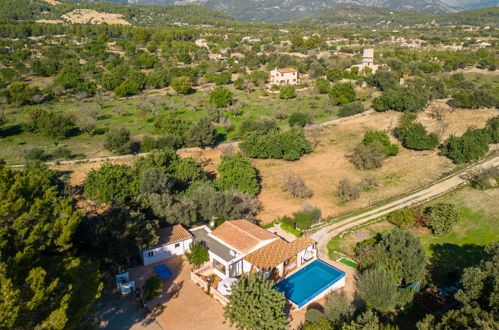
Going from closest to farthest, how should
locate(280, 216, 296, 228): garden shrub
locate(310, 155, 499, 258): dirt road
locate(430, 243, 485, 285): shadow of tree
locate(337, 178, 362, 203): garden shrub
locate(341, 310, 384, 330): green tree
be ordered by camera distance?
locate(341, 310, 384, 330): green tree, locate(430, 243, 485, 285): shadow of tree, locate(310, 155, 499, 258): dirt road, locate(280, 216, 296, 228): garden shrub, locate(337, 178, 362, 203): garden shrub

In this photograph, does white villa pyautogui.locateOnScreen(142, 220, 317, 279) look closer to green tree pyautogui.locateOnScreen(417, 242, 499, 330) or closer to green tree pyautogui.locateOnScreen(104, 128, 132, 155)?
green tree pyautogui.locateOnScreen(417, 242, 499, 330)

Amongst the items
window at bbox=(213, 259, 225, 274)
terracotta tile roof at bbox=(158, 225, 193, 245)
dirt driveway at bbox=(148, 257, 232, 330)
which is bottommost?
dirt driveway at bbox=(148, 257, 232, 330)

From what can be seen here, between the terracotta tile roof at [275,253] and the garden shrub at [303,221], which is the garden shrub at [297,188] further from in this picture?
the terracotta tile roof at [275,253]

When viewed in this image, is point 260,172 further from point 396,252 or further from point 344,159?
point 396,252

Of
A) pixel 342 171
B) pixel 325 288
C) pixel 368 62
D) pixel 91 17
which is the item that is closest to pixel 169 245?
pixel 325 288

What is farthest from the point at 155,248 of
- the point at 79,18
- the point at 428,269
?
the point at 79,18

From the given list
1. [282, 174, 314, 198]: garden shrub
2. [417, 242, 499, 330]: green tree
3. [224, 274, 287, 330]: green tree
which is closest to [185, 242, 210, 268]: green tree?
[224, 274, 287, 330]: green tree

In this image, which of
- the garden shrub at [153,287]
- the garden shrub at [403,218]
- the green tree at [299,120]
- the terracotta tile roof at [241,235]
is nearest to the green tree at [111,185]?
the terracotta tile roof at [241,235]
